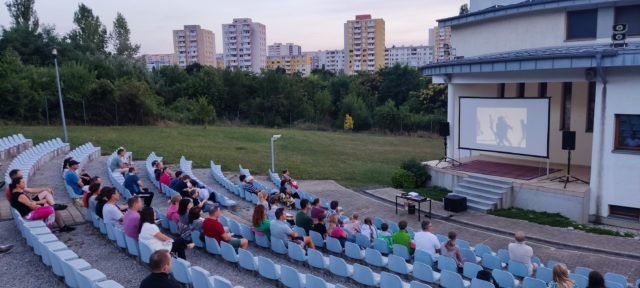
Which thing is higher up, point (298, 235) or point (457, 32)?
point (457, 32)

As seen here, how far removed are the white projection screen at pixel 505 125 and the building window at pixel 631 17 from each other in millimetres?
5277

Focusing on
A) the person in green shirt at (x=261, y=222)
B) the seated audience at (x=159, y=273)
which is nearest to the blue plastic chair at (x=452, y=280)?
the person in green shirt at (x=261, y=222)

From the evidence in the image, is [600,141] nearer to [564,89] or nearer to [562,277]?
[564,89]

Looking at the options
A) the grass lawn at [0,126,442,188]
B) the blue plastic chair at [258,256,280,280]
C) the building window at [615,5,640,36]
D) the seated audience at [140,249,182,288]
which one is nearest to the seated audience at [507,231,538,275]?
the blue plastic chair at [258,256,280,280]

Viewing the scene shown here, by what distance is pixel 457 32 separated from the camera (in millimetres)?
24562

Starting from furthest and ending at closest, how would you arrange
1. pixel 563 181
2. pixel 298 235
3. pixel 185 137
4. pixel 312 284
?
pixel 185 137
pixel 563 181
pixel 298 235
pixel 312 284

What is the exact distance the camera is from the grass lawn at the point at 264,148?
24562mm

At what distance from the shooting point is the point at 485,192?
17.1 metres

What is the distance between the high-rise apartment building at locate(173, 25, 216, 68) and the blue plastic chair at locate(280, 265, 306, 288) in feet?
437

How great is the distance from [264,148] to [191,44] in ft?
372

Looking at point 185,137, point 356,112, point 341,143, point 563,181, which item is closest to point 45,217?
point 563,181

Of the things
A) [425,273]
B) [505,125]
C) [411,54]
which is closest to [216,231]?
[425,273]

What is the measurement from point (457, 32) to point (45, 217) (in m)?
21.1

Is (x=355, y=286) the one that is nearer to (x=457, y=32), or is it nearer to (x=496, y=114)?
(x=496, y=114)
